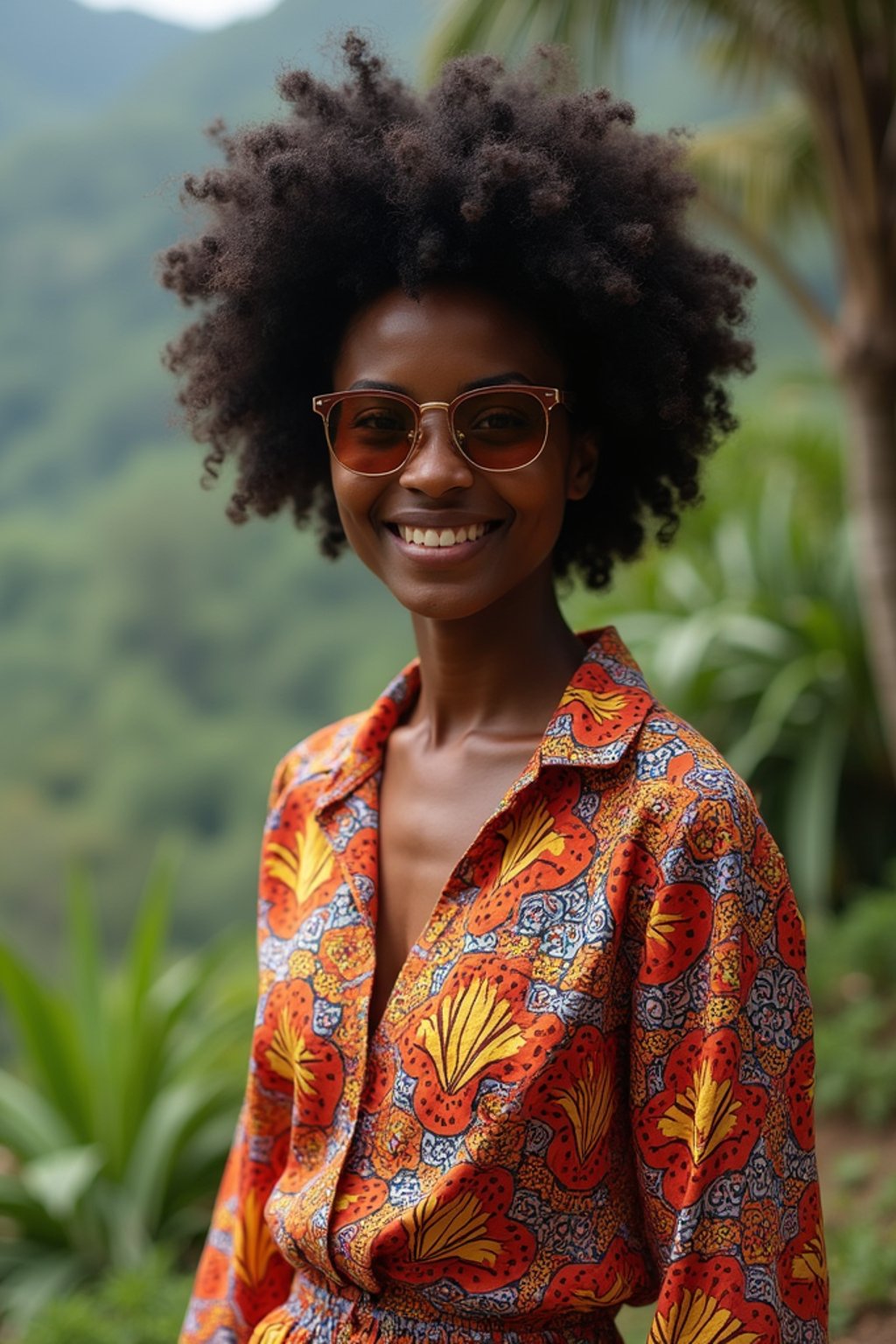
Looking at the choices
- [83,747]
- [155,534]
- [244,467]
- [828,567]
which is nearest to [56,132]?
[155,534]

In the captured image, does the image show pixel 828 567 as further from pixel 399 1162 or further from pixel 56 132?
pixel 56 132

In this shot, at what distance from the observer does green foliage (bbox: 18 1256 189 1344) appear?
3.68 metres

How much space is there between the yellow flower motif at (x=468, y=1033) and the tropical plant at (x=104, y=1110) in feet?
10.6

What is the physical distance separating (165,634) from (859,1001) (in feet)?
26.9

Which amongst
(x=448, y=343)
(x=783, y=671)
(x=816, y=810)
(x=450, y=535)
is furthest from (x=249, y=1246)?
(x=783, y=671)

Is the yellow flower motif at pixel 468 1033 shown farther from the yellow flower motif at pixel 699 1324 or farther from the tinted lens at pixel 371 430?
the tinted lens at pixel 371 430

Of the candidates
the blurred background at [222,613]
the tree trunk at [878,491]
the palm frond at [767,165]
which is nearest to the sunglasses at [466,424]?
the blurred background at [222,613]

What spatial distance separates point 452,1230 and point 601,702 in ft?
2.05

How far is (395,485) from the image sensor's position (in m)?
1.76

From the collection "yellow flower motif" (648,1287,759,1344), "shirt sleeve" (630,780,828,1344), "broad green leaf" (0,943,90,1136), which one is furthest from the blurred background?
"yellow flower motif" (648,1287,759,1344)

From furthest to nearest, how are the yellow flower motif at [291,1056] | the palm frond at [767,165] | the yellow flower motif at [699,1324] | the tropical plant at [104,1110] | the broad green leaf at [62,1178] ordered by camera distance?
the palm frond at [767,165] → the tropical plant at [104,1110] → the broad green leaf at [62,1178] → the yellow flower motif at [291,1056] → the yellow flower motif at [699,1324]

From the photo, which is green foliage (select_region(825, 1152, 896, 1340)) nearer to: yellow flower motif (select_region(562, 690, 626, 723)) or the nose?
yellow flower motif (select_region(562, 690, 626, 723))

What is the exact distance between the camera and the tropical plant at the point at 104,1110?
4680mm

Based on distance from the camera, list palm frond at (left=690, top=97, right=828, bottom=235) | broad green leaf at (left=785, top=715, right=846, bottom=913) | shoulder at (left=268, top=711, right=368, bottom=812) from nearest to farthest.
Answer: shoulder at (left=268, top=711, right=368, bottom=812), broad green leaf at (left=785, top=715, right=846, bottom=913), palm frond at (left=690, top=97, right=828, bottom=235)
